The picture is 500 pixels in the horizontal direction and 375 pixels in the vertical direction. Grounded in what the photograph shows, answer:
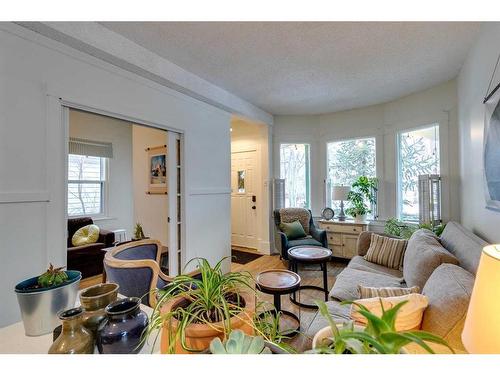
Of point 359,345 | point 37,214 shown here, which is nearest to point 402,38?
point 359,345

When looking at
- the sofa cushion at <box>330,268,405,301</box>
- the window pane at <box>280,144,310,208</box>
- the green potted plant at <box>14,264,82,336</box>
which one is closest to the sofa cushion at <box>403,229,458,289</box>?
the sofa cushion at <box>330,268,405,301</box>

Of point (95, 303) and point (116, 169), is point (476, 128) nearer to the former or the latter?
point (95, 303)

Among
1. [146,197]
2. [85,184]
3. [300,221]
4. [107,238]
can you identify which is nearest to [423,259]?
[300,221]

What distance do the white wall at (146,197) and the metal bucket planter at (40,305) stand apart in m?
3.75

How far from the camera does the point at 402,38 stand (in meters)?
2.23

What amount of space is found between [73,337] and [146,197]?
14.6ft

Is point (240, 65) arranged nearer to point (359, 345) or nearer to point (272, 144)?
point (272, 144)

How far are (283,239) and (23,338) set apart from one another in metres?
3.22

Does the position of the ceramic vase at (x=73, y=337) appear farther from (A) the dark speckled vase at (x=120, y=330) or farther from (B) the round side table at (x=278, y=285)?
(B) the round side table at (x=278, y=285)

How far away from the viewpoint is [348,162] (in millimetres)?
4512

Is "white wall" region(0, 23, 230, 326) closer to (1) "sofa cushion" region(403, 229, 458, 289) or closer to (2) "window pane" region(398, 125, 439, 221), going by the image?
(1) "sofa cushion" region(403, 229, 458, 289)

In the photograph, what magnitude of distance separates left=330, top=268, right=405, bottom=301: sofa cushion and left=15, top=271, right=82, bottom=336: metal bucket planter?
1813mm

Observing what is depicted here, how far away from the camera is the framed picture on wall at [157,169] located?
4.45m

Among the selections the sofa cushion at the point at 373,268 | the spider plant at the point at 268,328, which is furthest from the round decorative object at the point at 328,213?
the spider plant at the point at 268,328
